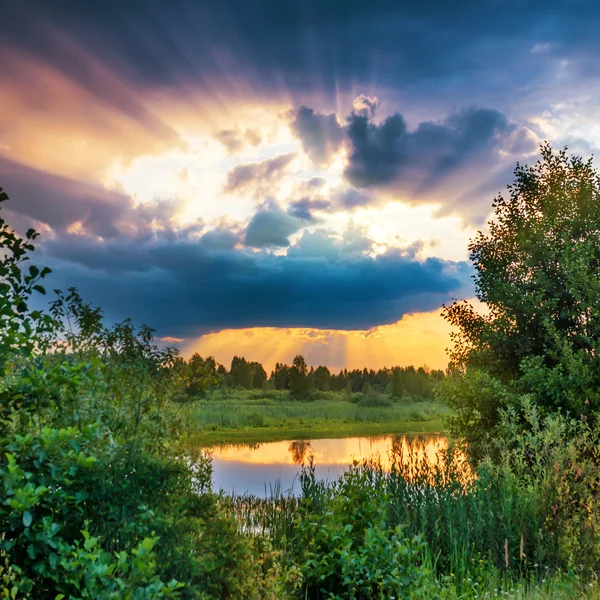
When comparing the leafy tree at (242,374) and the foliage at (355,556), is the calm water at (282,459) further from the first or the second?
the leafy tree at (242,374)

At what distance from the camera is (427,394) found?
66.3 meters

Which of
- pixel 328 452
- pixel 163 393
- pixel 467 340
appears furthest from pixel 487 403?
pixel 328 452

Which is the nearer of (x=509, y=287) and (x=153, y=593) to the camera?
(x=153, y=593)

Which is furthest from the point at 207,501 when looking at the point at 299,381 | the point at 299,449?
the point at 299,381

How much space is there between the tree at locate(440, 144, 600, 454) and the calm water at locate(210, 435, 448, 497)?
3.15 metres

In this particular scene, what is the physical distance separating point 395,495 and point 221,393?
51.7 m

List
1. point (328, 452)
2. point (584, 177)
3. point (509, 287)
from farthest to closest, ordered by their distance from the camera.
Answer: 1. point (328, 452)
2. point (584, 177)
3. point (509, 287)

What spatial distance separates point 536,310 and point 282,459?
14533 mm

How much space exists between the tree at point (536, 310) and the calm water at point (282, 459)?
124 inches

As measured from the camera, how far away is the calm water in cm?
1838

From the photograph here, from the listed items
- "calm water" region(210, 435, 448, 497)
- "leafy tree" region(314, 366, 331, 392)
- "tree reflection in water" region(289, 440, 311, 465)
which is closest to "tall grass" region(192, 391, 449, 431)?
"calm water" region(210, 435, 448, 497)

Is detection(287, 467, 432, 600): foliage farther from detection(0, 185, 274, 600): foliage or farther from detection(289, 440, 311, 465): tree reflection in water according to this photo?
detection(289, 440, 311, 465): tree reflection in water

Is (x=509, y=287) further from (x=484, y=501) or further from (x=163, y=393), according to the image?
(x=163, y=393)

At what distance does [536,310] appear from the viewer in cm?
1373
